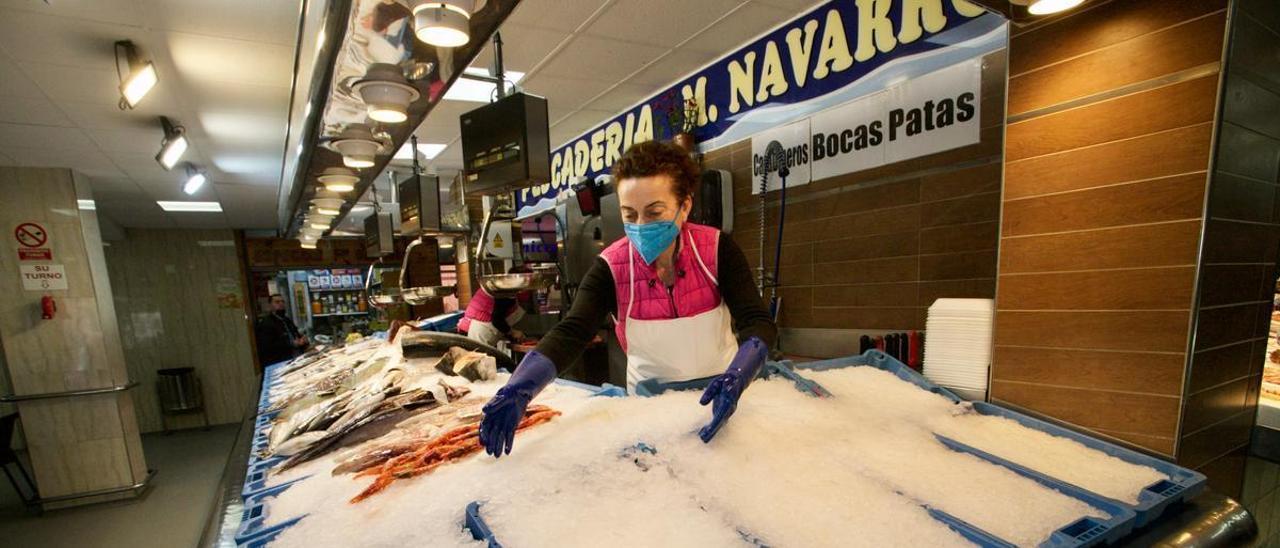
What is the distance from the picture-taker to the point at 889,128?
2779 mm

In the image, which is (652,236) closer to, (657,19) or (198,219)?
(657,19)

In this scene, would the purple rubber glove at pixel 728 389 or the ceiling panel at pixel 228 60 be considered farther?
the ceiling panel at pixel 228 60

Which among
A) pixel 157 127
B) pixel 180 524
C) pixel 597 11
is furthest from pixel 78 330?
pixel 597 11

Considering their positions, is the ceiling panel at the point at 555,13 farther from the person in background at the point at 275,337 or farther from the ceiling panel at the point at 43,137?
the person in background at the point at 275,337

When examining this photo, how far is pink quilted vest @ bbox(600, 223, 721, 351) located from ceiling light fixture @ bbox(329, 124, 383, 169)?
1.50 meters

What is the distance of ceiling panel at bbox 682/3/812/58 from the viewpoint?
3.20m

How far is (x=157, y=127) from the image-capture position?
381 centimetres

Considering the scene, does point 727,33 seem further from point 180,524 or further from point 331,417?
point 180,524

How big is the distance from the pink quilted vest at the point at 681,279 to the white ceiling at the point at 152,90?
2.16 metres

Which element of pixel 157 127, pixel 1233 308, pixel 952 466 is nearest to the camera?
pixel 952 466

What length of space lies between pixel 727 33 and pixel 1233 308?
9.95ft

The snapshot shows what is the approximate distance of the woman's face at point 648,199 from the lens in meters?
1.59

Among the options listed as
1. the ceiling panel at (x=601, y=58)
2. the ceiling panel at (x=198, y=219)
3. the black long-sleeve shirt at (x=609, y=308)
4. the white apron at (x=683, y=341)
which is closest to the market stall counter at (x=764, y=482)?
the black long-sleeve shirt at (x=609, y=308)

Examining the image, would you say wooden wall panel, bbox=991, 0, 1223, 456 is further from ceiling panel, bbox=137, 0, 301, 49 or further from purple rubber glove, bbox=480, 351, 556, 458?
ceiling panel, bbox=137, 0, 301, 49
